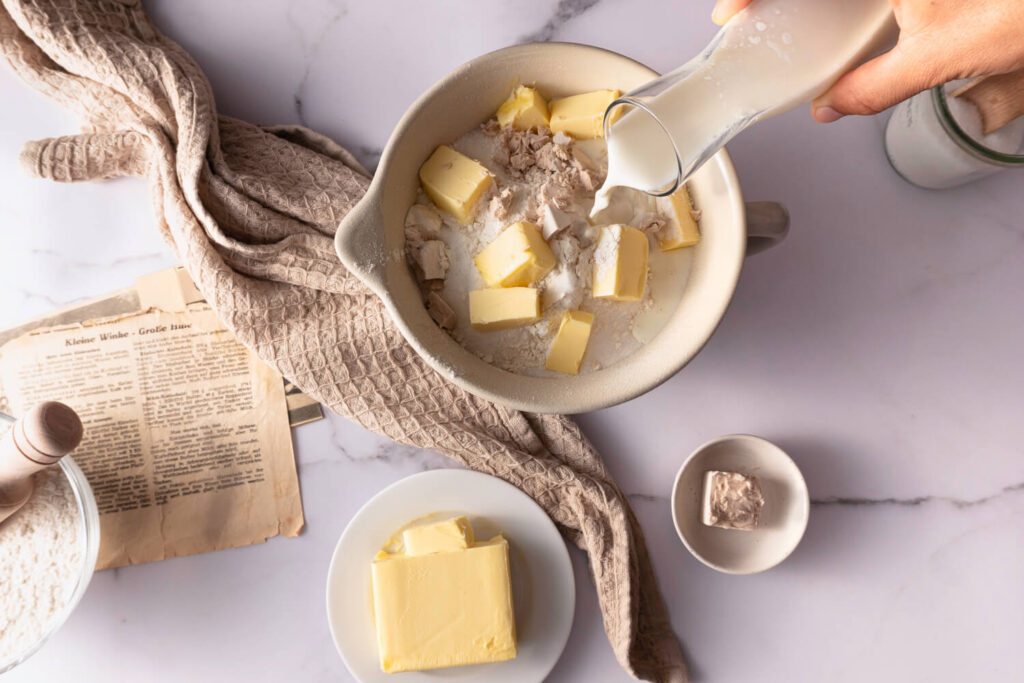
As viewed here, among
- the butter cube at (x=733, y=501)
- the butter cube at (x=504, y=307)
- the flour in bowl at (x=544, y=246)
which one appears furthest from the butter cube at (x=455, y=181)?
the butter cube at (x=733, y=501)

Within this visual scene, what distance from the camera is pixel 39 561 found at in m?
0.94

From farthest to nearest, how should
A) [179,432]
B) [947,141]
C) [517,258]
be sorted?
[179,432], [947,141], [517,258]

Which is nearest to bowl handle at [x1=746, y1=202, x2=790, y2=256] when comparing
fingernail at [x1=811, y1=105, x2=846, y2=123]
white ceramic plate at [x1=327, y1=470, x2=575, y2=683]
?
fingernail at [x1=811, y1=105, x2=846, y2=123]

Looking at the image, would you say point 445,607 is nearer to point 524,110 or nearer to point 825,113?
point 524,110

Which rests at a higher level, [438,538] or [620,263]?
[620,263]

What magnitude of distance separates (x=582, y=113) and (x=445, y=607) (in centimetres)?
65

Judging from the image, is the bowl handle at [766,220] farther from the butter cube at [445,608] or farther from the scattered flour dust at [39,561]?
the scattered flour dust at [39,561]

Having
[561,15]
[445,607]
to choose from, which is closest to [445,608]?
[445,607]

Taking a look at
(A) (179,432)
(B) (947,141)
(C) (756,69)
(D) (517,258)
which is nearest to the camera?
(C) (756,69)

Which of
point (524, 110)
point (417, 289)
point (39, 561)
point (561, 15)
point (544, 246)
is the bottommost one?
point (39, 561)

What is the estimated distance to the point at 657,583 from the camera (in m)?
0.98

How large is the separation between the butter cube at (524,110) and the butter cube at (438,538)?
0.52 m

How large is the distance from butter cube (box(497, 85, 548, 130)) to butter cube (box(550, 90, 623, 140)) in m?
0.02

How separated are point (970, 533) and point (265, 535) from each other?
1009mm
